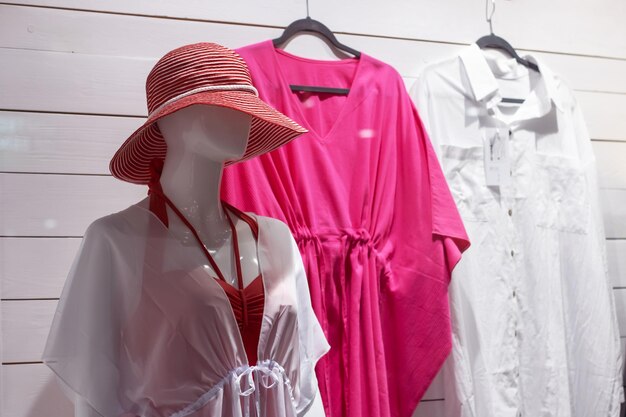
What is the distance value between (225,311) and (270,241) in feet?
0.68

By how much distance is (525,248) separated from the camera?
1991 millimetres

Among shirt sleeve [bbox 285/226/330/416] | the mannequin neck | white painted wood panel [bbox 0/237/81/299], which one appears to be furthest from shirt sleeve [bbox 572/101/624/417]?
white painted wood panel [bbox 0/237/81/299]

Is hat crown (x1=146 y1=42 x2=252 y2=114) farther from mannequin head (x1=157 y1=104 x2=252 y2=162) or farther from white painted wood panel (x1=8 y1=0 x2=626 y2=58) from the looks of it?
white painted wood panel (x1=8 y1=0 x2=626 y2=58)

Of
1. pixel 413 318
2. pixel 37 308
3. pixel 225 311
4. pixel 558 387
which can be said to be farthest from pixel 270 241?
pixel 558 387

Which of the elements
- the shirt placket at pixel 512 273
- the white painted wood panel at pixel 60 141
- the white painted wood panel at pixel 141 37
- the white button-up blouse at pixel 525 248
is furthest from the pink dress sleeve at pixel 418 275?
the white painted wood panel at pixel 60 141

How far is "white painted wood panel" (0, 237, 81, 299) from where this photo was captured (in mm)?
1655

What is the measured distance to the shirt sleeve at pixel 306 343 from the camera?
1.43 metres

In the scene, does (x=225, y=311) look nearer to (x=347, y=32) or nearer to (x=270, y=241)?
(x=270, y=241)

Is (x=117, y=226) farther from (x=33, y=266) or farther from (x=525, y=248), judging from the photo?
(x=525, y=248)

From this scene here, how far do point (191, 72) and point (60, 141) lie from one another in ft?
1.79

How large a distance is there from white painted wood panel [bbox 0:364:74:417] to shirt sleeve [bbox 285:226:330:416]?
0.58 meters

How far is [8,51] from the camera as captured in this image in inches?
67.8

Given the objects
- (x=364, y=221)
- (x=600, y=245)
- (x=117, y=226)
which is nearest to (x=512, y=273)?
(x=600, y=245)

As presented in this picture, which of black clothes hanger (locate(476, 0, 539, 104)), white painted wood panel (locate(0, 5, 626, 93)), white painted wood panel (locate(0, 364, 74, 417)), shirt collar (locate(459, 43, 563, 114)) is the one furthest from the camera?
black clothes hanger (locate(476, 0, 539, 104))
